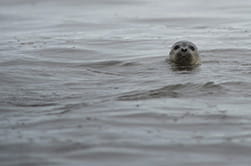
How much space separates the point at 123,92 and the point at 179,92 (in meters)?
0.68

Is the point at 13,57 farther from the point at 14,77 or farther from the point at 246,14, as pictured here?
the point at 246,14

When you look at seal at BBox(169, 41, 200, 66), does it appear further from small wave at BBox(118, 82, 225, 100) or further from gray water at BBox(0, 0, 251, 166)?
small wave at BBox(118, 82, 225, 100)

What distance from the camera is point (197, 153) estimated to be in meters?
5.84

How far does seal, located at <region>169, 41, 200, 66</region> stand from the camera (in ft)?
36.0

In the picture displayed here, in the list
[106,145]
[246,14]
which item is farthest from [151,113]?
[246,14]

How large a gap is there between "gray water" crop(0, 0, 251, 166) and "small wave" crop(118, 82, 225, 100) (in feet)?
0.04

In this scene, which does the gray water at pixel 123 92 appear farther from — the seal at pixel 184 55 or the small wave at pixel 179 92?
the seal at pixel 184 55

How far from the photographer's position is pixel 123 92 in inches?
330

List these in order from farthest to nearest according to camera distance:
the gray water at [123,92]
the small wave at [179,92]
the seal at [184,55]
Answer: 1. the seal at [184,55]
2. the small wave at [179,92]
3. the gray water at [123,92]

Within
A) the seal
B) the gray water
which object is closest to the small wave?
the gray water

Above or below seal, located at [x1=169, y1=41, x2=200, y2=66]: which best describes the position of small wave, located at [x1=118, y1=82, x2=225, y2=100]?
below

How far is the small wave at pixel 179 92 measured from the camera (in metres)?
8.09

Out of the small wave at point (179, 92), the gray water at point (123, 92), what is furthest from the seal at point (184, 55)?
the small wave at point (179, 92)

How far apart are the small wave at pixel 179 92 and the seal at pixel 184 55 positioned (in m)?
2.22
